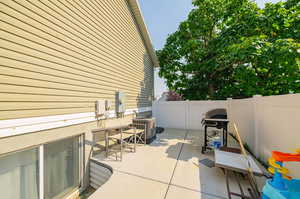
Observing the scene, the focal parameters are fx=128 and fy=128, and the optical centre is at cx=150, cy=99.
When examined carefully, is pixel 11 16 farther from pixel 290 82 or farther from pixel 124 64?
pixel 290 82

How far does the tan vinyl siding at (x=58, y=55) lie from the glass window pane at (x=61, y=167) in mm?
810

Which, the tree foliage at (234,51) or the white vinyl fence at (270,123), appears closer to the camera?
the white vinyl fence at (270,123)

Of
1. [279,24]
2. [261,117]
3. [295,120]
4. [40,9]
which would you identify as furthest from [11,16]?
[279,24]

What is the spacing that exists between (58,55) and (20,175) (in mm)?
2366

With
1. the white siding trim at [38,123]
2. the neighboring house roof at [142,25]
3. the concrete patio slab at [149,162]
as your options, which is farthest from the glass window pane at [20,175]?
the neighboring house roof at [142,25]

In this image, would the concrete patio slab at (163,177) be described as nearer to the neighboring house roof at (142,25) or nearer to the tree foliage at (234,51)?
the tree foliage at (234,51)

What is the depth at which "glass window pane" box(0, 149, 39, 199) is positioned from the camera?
204 cm

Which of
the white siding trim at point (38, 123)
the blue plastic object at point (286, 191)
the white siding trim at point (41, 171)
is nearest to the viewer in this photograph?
the blue plastic object at point (286, 191)

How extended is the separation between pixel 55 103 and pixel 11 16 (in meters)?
1.58

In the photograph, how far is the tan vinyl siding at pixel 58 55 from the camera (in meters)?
2.05

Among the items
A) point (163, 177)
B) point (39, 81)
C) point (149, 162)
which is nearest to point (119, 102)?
point (149, 162)

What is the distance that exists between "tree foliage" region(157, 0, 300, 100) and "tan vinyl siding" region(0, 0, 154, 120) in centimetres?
508

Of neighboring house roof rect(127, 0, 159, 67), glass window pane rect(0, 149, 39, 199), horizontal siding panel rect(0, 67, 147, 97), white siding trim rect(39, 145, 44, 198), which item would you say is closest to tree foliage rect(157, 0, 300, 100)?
neighboring house roof rect(127, 0, 159, 67)

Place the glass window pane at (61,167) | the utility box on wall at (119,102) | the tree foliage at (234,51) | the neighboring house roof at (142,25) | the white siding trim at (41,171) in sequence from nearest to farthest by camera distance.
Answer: the white siding trim at (41,171), the glass window pane at (61,167), the utility box on wall at (119,102), the tree foliage at (234,51), the neighboring house roof at (142,25)
